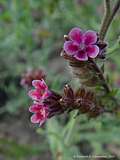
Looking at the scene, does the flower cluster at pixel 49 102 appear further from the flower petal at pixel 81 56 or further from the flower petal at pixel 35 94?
the flower petal at pixel 81 56

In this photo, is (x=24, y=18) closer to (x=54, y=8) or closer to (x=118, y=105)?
(x=54, y=8)

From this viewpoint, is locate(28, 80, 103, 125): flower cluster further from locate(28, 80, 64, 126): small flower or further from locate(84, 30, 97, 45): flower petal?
locate(84, 30, 97, 45): flower petal

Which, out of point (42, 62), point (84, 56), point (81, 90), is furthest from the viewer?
point (42, 62)

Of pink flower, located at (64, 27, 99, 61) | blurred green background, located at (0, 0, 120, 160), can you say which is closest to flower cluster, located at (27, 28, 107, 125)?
pink flower, located at (64, 27, 99, 61)

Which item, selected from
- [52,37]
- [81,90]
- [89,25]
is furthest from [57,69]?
[81,90]

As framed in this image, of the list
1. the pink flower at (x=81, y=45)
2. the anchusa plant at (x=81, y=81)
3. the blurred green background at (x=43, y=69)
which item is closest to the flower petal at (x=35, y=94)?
the anchusa plant at (x=81, y=81)

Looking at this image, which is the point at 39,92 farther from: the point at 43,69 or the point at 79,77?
the point at 43,69
